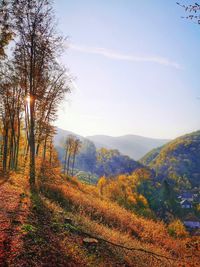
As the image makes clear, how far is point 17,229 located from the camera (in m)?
8.28

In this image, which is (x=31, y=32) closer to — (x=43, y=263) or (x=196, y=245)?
(x=43, y=263)

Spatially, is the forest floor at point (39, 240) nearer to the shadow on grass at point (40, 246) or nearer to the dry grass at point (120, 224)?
the shadow on grass at point (40, 246)

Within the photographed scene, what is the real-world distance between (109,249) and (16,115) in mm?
24578

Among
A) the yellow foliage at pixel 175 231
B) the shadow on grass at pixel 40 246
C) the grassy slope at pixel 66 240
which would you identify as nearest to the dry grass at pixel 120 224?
the grassy slope at pixel 66 240

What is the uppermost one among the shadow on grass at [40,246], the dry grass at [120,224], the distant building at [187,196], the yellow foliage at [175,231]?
the shadow on grass at [40,246]

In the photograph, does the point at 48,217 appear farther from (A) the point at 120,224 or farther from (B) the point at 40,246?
(A) the point at 120,224

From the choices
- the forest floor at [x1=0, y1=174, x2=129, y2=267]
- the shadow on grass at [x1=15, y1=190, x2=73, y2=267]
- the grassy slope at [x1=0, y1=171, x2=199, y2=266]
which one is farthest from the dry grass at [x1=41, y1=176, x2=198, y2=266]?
the shadow on grass at [x1=15, y1=190, x2=73, y2=267]

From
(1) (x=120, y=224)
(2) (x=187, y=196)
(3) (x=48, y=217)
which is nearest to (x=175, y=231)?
(1) (x=120, y=224)

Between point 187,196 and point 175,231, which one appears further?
point 187,196

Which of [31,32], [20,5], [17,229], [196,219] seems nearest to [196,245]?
[17,229]

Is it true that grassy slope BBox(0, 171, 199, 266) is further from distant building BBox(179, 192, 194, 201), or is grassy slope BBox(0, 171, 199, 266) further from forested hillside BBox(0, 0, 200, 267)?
distant building BBox(179, 192, 194, 201)

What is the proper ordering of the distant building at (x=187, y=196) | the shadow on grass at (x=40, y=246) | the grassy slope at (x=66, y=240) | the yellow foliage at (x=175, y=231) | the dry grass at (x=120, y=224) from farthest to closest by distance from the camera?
the distant building at (x=187, y=196), the yellow foliage at (x=175, y=231), the dry grass at (x=120, y=224), the grassy slope at (x=66, y=240), the shadow on grass at (x=40, y=246)

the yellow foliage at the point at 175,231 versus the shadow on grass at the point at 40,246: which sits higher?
the shadow on grass at the point at 40,246

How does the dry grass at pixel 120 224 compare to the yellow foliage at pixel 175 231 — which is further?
the yellow foliage at pixel 175 231
